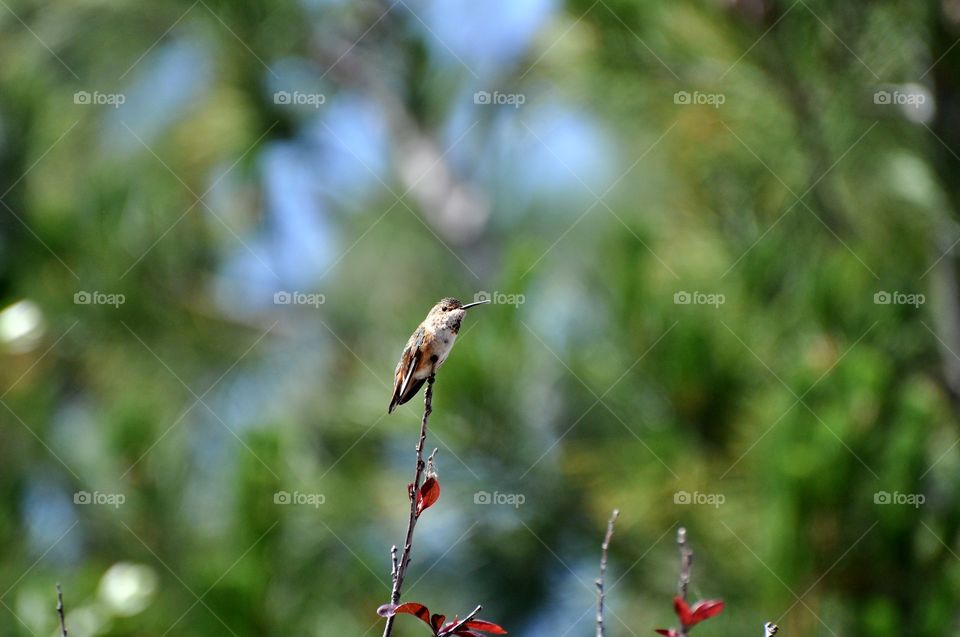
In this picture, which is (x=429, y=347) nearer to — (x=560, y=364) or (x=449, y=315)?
(x=449, y=315)

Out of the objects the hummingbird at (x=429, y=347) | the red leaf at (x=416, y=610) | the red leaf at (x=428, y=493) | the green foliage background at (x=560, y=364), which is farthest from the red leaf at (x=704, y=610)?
the green foliage background at (x=560, y=364)

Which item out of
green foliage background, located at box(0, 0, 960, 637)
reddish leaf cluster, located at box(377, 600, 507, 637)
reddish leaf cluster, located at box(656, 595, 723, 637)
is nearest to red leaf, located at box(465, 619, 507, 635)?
reddish leaf cluster, located at box(377, 600, 507, 637)

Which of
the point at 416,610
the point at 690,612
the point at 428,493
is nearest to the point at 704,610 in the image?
the point at 690,612

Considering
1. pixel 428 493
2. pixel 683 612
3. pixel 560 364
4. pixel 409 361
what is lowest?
pixel 683 612

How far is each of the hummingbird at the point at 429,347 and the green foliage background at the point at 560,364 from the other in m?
1.48

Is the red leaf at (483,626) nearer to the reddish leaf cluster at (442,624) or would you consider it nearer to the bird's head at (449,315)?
the reddish leaf cluster at (442,624)

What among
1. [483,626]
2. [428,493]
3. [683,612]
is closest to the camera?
[683,612]

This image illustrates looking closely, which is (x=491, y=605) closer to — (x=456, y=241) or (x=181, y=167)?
(x=456, y=241)

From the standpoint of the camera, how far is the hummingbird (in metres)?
2.85

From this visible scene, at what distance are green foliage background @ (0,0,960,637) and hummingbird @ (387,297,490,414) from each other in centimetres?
148

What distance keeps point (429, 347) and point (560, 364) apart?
7.88 ft

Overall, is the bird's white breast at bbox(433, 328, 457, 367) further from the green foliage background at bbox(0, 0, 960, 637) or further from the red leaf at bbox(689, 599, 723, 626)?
the green foliage background at bbox(0, 0, 960, 637)

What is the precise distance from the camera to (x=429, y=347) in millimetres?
2846

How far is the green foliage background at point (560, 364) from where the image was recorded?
4324mm
